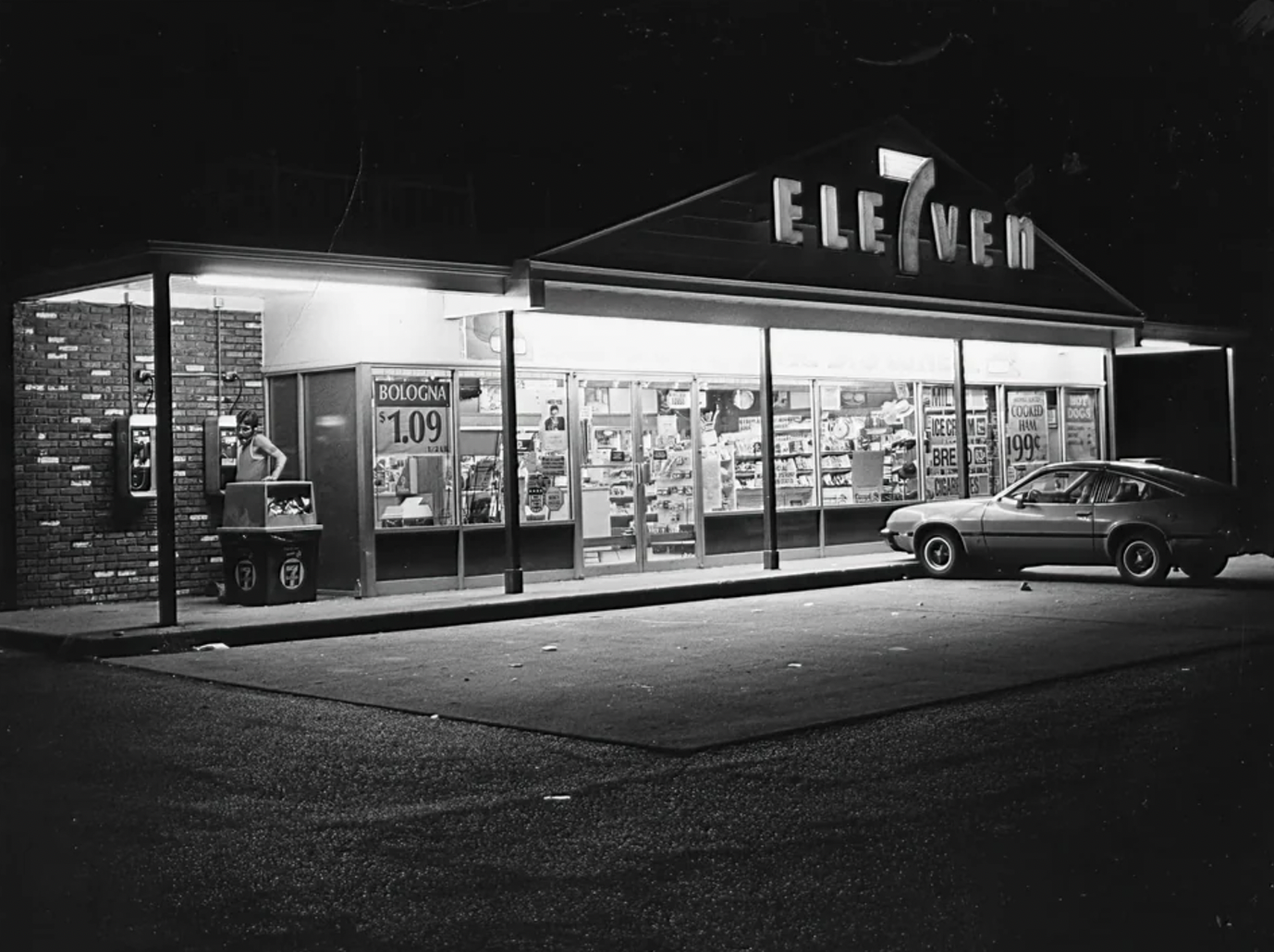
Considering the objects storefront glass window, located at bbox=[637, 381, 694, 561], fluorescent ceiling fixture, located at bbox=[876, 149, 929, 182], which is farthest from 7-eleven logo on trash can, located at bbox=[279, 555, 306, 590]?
fluorescent ceiling fixture, located at bbox=[876, 149, 929, 182]

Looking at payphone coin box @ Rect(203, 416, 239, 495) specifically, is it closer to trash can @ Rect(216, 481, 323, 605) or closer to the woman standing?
the woman standing

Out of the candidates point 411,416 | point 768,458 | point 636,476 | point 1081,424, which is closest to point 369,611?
point 411,416

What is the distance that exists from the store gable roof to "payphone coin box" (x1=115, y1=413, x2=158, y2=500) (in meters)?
5.34

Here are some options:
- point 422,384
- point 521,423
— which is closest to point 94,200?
point 422,384

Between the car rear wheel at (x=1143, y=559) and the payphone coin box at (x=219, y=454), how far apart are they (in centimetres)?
1168

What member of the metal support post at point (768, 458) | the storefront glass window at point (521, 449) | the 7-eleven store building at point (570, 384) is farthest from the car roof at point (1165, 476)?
the storefront glass window at point (521, 449)

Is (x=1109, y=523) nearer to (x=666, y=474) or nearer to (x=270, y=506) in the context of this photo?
(x=666, y=474)

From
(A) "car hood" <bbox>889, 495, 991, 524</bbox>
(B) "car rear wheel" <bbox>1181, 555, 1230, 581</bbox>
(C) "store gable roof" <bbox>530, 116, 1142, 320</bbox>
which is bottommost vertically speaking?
(B) "car rear wheel" <bbox>1181, 555, 1230, 581</bbox>

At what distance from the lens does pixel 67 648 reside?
14469 mm

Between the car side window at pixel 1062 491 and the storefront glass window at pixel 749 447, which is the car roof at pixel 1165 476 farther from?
the storefront glass window at pixel 749 447

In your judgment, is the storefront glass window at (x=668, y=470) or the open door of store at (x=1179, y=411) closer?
the storefront glass window at (x=668, y=470)

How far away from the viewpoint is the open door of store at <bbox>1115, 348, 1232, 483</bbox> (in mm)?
29781

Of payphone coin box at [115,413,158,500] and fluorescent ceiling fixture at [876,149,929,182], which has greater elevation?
fluorescent ceiling fixture at [876,149,929,182]

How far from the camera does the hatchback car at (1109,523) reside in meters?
18.4
